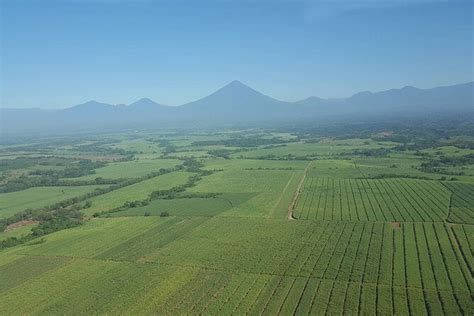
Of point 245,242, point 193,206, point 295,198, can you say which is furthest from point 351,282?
point 193,206

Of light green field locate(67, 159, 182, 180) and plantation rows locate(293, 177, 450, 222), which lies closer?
plantation rows locate(293, 177, 450, 222)

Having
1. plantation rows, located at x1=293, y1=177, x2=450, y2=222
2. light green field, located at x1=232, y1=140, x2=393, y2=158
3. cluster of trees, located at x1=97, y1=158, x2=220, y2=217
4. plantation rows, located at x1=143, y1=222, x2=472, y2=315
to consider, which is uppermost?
light green field, located at x1=232, y1=140, x2=393, y2=158

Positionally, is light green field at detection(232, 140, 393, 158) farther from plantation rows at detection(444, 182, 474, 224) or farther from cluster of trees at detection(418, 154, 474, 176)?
plantation rows at detection(444, 182, 474, 224)

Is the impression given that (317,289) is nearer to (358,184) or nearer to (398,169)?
(358,184)

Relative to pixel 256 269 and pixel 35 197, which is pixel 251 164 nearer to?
pixel 35 197

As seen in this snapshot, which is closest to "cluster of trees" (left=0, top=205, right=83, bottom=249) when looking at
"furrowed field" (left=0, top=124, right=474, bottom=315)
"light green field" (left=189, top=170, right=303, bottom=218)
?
"furrowed field" (left=0, top=124, right=474, bottom=315)

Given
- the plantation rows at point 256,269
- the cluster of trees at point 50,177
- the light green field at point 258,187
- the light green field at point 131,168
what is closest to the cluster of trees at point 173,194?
the light green field at point 258,187

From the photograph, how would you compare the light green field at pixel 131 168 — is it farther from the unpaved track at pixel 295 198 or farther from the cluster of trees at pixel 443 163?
the cluster of trees at pixel 443 163
